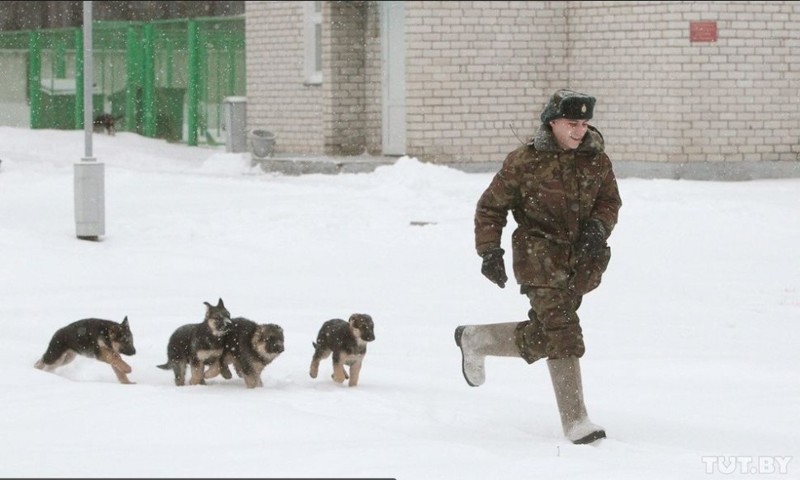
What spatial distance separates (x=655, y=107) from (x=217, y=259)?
8763 mm

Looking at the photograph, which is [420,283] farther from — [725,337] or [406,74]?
[406,74]

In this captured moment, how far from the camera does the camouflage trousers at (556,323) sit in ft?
22.5

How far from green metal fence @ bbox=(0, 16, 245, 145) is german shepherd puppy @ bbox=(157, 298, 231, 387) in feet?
67.5

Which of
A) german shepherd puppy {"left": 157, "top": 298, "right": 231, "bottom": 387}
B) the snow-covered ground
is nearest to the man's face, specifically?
the snow-covered ground

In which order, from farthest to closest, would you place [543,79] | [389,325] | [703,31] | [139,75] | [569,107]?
1. [139,75]
2. [543,79]
3. [703,31]
4. [389,325]
5. [569,107]

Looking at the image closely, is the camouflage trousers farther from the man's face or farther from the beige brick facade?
the beige brick facade

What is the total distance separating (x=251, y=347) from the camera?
26.1 feet

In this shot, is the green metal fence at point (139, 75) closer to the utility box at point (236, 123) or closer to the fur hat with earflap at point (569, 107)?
the utility box at point (236, 123)

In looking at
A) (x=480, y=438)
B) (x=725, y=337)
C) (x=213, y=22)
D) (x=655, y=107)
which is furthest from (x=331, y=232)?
(x=213, y=22)

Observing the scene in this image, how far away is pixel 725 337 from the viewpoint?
10398 mm

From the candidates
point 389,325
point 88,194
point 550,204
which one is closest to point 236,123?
point 88,194

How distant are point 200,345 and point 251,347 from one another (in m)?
0.30

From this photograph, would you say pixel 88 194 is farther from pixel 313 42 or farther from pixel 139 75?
pixel 139 75

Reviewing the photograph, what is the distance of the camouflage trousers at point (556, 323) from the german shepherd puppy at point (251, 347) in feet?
5.41
